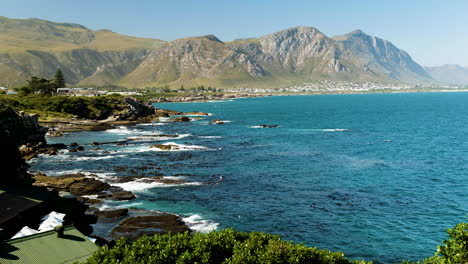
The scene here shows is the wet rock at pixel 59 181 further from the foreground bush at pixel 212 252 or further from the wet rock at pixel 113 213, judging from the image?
the foreground bush at pixel 212 252

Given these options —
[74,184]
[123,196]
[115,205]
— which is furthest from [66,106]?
[115,205]

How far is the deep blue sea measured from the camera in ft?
138

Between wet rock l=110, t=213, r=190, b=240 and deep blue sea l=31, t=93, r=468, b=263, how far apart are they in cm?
223

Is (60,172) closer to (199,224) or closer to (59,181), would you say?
(59,181)

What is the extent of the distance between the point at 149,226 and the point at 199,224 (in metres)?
6.04

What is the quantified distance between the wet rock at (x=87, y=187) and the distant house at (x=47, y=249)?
91.3 ft

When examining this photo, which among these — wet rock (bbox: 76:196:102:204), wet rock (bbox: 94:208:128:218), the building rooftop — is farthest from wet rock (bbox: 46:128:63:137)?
the building rooftop

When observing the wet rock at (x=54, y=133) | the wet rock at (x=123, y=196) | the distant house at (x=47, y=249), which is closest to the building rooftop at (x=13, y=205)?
the distant house at (x=47, y=249)

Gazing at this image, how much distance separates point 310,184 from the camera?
6228 centimetres

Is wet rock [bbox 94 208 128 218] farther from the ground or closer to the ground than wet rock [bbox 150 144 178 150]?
closer to the ground

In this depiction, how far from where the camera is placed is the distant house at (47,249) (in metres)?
24.8

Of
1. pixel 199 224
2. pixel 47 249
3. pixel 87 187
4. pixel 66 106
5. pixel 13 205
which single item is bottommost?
pixel 199 224

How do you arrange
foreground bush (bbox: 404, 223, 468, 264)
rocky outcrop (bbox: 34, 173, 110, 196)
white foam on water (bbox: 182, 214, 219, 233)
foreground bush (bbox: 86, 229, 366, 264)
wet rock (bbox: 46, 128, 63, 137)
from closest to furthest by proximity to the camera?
1. foreground bush (bbox: 404, 223, 468, 264)
2. foreground bush (bbox: 86, 229, 366, 264)
3. white foam on water (bbox: 182, 214, 219, 233)
4. rocky outcrop (bbox: 34, 173, 110, 196)
5. wet rock (bbox: 46, 128, 63, 137)

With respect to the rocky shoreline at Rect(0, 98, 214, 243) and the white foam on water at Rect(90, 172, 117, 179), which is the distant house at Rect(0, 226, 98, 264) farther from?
the white foam on water at Rect(90, 172, 117, 179)
